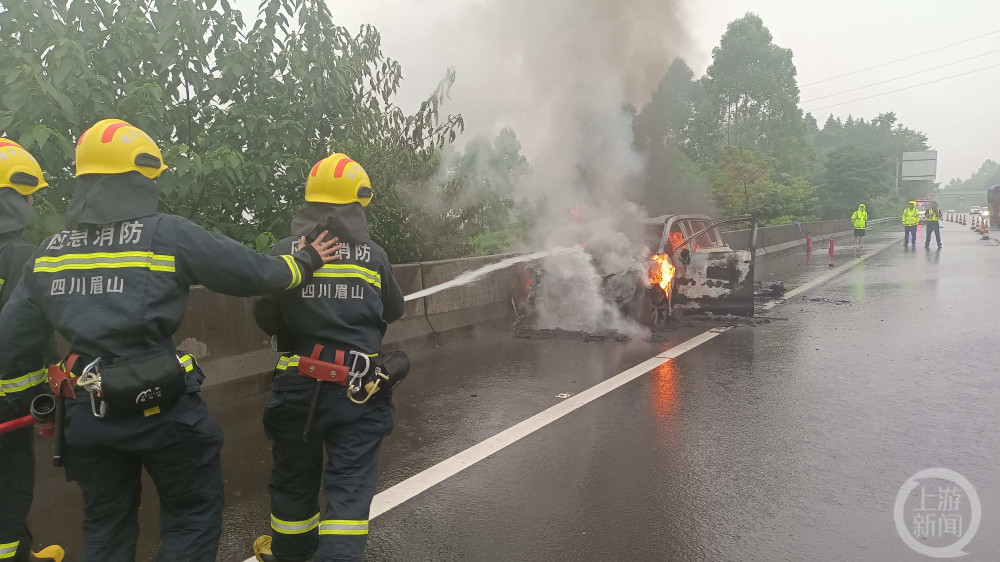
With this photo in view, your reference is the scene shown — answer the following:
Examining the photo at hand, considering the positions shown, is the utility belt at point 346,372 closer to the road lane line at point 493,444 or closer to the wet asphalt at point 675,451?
the wet asphalt at point 675,451

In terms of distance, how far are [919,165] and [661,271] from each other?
68.5m

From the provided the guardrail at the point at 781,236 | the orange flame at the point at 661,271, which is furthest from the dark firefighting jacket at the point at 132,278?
Result: the guardrail at the point at 781,236

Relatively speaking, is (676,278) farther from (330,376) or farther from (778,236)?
(778,236)

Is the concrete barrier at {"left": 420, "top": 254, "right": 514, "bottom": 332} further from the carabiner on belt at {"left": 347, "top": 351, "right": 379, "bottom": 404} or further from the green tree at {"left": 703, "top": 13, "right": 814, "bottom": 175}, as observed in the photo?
the green tree at {"left": 703, "top": 13, "right": 814, "bottom": 175}

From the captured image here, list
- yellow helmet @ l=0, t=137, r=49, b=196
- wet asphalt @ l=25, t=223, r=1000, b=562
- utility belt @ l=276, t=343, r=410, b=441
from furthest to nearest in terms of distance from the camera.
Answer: wet asphalt @ l=25, t=223, r=1000, b=562 < yellow helmet @ l=0, t=137, r=49, b=196 < utility belt @ l=276, t=343, r=410, b=441

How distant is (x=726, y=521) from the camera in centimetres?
353

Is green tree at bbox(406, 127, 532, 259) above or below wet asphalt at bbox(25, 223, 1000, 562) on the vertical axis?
above

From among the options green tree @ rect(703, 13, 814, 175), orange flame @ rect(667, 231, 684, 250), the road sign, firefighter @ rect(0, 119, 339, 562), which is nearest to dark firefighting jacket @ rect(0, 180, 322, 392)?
firefighter @ rect(0, 119, 339, 562)

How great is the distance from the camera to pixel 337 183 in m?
2.88

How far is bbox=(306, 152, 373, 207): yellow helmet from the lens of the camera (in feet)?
9.47

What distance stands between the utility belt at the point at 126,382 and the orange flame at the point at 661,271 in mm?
7214

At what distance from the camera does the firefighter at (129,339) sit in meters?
2.36

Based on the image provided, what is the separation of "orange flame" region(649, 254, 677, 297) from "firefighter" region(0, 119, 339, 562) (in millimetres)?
6963

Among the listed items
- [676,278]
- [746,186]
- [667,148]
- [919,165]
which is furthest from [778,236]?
[919,165]
